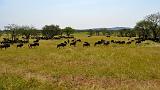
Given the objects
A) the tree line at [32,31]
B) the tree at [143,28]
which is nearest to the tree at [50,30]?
the tree line at [32,31]

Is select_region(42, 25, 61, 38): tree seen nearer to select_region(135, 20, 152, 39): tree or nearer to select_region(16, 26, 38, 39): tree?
select_region(16, 26, 38, 39): tree

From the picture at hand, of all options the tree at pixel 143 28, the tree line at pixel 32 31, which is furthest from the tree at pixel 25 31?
the tree at pixel 143 28

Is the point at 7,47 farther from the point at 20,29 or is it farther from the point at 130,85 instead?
the point at 20,29

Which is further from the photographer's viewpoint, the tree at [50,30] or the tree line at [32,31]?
the tree at [50,30]

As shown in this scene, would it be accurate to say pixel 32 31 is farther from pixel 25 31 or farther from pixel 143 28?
pixel 143 28

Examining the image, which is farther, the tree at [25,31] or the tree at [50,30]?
the tree at [50,30]

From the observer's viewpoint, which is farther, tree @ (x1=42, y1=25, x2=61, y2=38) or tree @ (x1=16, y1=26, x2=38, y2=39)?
tree @ (x1=42, y1=25, x2=61, y2=38)

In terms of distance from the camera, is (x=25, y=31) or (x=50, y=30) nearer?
(x=25, y=31)

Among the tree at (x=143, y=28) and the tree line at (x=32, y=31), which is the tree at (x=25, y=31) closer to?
the tree line at (x=32, y=31)

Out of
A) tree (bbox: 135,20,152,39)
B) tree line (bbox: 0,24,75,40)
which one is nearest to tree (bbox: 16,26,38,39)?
tree line (bbox: 0,24,75,40)

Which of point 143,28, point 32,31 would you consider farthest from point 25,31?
point 143,28

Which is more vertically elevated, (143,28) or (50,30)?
(143,28)

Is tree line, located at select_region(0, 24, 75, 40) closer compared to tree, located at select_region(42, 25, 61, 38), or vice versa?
tree line, located at select_region(0, 24, 75, 40)

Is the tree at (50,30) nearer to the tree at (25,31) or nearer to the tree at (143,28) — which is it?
the tree at (25,31)
